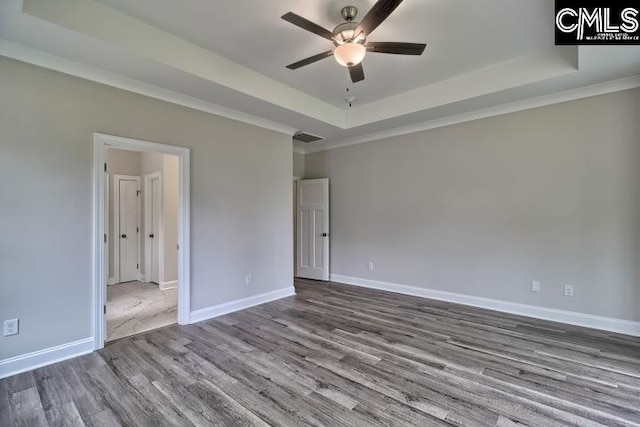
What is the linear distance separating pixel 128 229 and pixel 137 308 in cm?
235

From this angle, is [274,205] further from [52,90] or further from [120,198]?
[120,198]

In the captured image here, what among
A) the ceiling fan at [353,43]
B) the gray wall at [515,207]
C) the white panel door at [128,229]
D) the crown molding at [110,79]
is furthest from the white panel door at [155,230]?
the ceiling fan at [353,43]

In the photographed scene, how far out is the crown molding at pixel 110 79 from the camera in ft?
8.68

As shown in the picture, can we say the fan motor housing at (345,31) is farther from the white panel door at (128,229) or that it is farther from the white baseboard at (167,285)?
the white panel door at (128,229)

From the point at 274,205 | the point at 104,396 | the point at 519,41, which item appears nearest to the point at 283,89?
the point at 274,205

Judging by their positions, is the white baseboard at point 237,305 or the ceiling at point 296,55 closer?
the ceiling at point 296,55

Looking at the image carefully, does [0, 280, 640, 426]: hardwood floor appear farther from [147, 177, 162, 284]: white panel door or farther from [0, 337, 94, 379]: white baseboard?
[147, 177, 162, 284]: white panel door

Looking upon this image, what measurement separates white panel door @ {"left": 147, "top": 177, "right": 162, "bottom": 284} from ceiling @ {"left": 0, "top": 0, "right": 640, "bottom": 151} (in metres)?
2.64

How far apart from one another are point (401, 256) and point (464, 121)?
7.42 feet

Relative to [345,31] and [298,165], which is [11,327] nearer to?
[345,31]

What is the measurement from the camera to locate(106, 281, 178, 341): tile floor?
144 inches

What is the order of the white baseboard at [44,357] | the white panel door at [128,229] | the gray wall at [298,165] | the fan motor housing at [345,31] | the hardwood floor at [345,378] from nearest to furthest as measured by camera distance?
the hardwood floor at [345,378]
the fan motor housing at [345,31]
the white baseboard at [44,357]
the white panel door at [128,229]
the gray wall at [298,165]

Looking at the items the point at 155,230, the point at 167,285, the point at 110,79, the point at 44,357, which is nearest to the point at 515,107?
the point at 110,79

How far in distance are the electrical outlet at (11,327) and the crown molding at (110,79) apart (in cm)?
222
